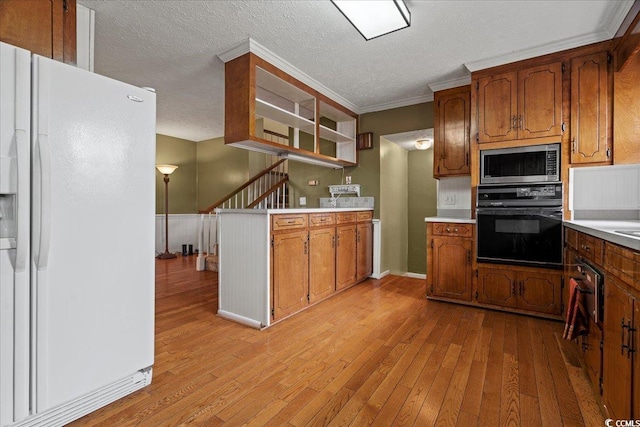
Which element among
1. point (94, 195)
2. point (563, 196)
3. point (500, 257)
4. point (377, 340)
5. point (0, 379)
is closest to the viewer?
point (0, 379)

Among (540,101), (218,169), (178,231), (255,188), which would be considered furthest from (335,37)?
(178,231)

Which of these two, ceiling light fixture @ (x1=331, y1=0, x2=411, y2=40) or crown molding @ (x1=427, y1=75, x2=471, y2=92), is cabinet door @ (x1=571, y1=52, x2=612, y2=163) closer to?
crown molding @ (x1=427, y1=75, x2=471, y2=92)

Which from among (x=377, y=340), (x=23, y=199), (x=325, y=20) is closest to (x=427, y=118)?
(x=325, y=20)

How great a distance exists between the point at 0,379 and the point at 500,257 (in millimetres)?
3530

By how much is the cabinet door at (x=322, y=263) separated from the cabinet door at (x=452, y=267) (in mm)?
1131

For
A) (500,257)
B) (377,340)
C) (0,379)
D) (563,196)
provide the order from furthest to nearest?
1. (500,257)
2. (563,196)
3. (377,340)
4. (0,379)

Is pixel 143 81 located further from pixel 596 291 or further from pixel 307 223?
pixel 596 291

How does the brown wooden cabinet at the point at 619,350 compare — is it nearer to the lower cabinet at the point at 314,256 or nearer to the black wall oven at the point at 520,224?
the black wall oven at the point at 520,224

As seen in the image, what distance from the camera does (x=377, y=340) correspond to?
7.70 feet

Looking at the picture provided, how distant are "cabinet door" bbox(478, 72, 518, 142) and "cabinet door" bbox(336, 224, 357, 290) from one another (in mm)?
1760

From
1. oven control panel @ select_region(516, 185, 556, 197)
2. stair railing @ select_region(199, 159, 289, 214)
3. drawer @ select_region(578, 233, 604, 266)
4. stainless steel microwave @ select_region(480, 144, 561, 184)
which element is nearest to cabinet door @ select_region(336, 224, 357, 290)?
stainless steel microwave @ select_region(480, 144, 561, 184)

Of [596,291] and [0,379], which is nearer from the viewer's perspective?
[0,379]

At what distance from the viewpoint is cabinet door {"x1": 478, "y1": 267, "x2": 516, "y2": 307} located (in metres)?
2.90

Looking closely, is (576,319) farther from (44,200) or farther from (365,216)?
(44,200)
